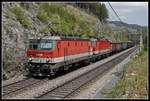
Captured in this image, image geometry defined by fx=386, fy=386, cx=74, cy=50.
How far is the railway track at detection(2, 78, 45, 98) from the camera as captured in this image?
1945cm

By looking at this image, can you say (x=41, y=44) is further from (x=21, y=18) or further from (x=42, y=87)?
(x=21, y=18)

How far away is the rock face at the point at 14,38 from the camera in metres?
25.6

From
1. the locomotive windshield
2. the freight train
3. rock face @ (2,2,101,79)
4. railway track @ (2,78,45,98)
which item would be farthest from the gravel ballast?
rock face @ (2,2,101,79)

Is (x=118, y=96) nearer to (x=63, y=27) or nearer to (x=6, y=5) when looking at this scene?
(x=6, y=5)

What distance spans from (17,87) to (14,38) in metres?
7.12

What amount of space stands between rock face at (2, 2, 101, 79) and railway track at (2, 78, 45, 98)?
1.60 meters

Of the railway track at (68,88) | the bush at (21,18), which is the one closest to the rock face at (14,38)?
the bush at (21,18)

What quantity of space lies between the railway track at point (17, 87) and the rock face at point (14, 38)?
1.60 meters

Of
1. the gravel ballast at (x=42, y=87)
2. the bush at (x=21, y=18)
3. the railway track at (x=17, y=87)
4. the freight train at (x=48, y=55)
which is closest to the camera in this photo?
the gravel ballast at (x=42, y=87)

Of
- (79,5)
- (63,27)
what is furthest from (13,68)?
(79,5)

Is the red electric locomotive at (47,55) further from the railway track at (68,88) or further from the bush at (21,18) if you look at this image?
the bush at (21,18)

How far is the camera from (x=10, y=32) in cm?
2788

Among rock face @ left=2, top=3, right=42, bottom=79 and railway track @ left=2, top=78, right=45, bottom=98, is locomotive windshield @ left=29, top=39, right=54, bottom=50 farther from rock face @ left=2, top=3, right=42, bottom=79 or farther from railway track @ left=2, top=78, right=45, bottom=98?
railway track @ left=2, top=78, right=45, bottom=98

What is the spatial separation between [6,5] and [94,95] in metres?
17.3
